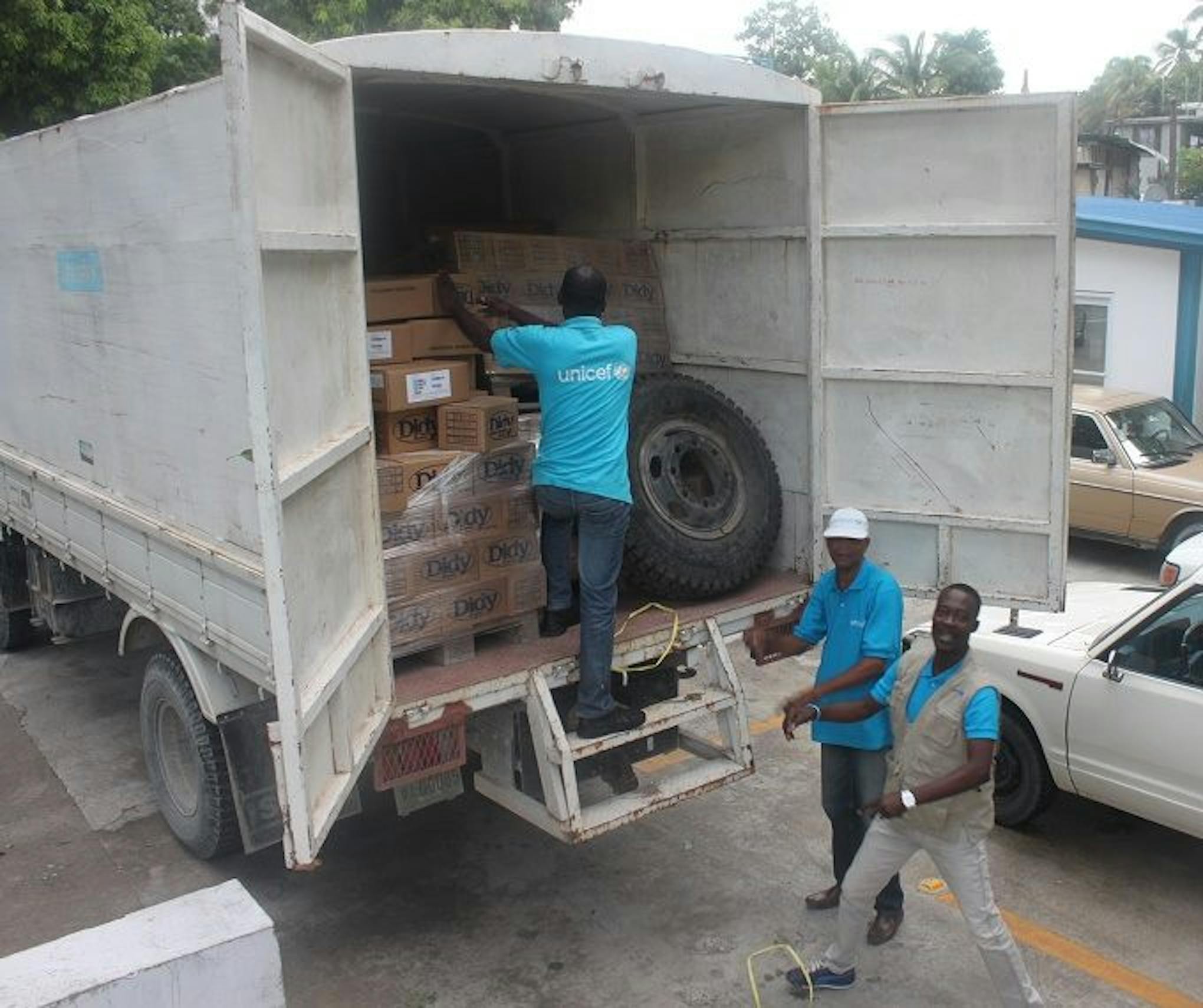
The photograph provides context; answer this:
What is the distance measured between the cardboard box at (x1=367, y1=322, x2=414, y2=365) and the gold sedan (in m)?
7.02

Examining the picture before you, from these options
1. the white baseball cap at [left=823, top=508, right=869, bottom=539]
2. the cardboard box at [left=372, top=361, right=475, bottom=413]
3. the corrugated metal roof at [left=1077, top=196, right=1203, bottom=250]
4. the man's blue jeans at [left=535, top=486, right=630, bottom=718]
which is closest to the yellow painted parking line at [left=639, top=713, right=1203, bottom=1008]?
the white baseball cap at [left=823, top=508, right=869, bottom=539]

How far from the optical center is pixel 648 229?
21.1 ft

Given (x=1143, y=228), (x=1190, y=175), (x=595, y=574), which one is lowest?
(x=595, y=574)

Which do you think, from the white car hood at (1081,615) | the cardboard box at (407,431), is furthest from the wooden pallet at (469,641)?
the white car hood at (1081,615)

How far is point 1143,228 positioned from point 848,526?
35.0 feet

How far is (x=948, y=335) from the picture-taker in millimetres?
5332

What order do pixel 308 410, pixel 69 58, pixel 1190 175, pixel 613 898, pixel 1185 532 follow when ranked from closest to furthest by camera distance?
pixel 308 410, pixel 613 898, pixel 1185 532, pixel 69 58, pixel 1190 175

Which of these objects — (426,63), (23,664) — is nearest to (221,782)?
(426,63)

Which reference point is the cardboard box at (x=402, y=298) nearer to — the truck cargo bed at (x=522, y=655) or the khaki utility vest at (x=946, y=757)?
the truck cargo bed at (x=522, y=655)

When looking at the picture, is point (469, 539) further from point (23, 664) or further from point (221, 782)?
point (23, 664)

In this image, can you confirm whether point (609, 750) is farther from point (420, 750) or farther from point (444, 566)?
point (444, 566)

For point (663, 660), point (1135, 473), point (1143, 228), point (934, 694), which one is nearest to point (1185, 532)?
point (1135, 473)

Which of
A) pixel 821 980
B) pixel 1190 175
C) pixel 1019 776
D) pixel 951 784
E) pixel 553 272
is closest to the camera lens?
pixel 951 784

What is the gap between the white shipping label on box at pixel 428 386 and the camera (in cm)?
480
